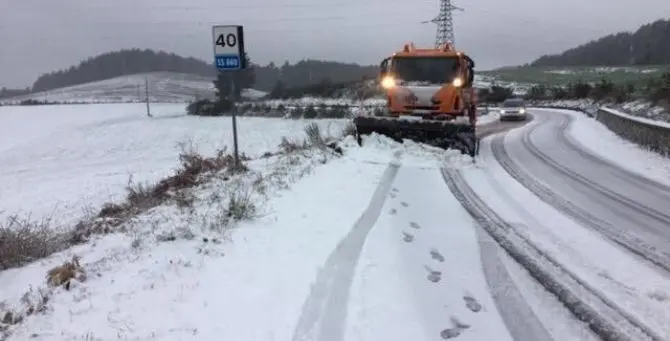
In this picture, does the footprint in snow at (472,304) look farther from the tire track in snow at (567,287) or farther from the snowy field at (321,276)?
the tire track in snow at (567,287)

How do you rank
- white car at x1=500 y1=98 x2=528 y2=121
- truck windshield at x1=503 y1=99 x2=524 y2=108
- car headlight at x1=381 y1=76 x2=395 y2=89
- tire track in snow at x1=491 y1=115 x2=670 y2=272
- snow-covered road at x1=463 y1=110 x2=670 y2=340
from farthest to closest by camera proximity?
truck windshield at x1=503 y1=99 x2=524 y2=108
white car at x1=500 y1=98 x2=528 y2=121
car headlight at x1=381 y1=76 x2=395 y2=89
tire track in snow at x1=491 y1=115 x2=670 y2=272
snow-covered road at x1=463 y1=110 x2=670 y2=340

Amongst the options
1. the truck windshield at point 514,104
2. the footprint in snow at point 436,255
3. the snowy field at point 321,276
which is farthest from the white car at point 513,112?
the footprint in snow at point 436,255

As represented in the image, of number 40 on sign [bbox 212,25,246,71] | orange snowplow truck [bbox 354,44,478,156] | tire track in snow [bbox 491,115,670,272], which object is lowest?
tire track in snow [bbox 491,115,670,272]

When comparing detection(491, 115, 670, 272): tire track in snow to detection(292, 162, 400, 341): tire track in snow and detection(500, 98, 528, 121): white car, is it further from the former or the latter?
detection(500, 98, 528, 121): white car

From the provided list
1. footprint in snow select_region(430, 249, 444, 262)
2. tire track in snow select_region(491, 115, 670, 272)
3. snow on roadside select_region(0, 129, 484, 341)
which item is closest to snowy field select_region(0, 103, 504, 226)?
snow on roadside select_region(0, 129, 484, 341)

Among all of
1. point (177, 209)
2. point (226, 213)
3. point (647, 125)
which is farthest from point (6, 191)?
point (647, 125)

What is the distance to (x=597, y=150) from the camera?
1608 cm

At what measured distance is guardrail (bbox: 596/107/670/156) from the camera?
1447 cm

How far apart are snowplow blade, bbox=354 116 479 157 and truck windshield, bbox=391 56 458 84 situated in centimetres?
146

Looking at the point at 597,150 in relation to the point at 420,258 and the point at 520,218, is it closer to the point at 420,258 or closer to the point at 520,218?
the point at 520,218

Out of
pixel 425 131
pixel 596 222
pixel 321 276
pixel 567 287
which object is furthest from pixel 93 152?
pixel 567 287

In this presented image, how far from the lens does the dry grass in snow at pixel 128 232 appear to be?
16.5 ft

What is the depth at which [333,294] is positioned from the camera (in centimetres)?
469

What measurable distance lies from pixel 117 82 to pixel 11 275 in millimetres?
144765
